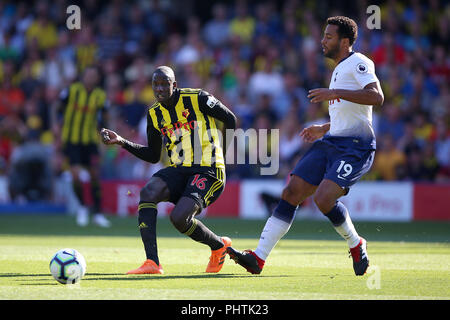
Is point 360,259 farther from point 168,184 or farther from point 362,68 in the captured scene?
point 168,184

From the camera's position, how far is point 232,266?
8297 millimetres

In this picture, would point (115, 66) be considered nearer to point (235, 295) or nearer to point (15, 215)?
point (15, 215)

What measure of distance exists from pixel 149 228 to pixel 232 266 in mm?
1227

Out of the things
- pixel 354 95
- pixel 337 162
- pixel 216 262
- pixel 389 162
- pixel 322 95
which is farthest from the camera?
pixel 389 162

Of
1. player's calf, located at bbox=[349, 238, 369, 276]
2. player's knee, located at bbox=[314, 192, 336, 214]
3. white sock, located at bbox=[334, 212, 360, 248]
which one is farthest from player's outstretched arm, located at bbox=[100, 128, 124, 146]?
player's calf, located at bbox=[349, 238, 369, 276]

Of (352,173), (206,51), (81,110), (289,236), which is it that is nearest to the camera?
(352,173)

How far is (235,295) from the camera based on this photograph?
593 centimetres

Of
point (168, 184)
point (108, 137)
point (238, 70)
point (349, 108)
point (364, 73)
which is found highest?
point (238, 70)

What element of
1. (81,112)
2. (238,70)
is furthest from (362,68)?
(238,70)

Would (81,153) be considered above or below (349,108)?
below

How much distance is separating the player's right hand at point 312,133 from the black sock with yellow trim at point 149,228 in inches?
61.5

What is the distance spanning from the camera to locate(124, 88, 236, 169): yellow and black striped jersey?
25.7 feet
